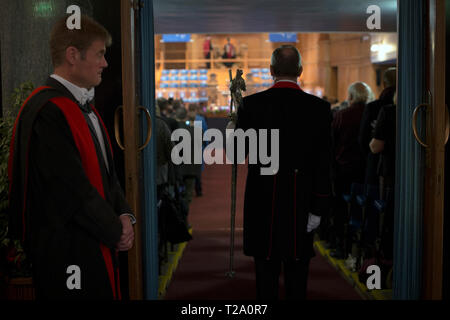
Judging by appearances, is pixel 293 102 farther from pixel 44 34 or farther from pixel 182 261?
pixel 182 261

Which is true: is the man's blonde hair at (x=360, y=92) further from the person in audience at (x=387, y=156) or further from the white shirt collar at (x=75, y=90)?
the white shirt collar at (x=75, y=90)

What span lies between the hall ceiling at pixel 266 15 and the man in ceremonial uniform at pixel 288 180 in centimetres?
237

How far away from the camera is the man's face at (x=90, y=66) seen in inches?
76.8

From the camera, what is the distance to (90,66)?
1961mm

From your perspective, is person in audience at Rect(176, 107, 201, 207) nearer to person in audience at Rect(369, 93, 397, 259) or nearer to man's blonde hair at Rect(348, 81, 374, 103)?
man's blonde hair at Rect(348, 81, 374, 103)

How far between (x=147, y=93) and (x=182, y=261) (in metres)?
2.42

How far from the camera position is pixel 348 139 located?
4812 millimetres

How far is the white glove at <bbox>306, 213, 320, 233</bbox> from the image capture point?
2.85m

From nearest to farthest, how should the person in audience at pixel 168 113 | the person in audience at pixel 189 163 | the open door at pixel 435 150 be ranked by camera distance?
1. the open door at pixel 435 150
2. the person in audience at pixel 168 113
3. the person in audience at pixel 189 163

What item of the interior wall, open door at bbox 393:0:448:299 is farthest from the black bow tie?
the interior wall

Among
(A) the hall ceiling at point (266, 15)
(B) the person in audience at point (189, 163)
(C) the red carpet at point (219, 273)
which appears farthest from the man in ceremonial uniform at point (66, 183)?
(B) the person in audience at point (189, 163)

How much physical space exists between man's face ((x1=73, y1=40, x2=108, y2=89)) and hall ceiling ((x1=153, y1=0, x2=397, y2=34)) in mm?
3069
